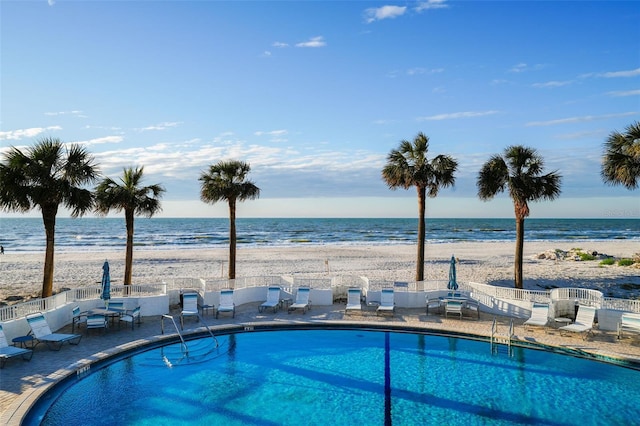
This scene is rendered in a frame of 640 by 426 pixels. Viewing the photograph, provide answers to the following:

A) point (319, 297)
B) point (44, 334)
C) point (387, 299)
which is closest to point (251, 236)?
point (319, 297)

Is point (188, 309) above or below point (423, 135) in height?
below

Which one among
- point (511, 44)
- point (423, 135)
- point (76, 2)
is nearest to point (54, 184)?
point (76, 2)

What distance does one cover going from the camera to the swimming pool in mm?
8438

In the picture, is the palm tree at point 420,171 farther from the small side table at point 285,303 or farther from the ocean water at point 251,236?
the ocean water at point 251,236

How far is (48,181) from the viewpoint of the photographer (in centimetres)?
1375

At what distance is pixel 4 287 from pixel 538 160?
28244 millimetres

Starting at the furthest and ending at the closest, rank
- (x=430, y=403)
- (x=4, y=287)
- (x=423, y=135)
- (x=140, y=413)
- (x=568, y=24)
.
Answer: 1. (x=4, y=287)
2. (x=423, y=135)
3. (x=568, y=24)
4. (x=430, y=403)
5. (x=140, y=413)

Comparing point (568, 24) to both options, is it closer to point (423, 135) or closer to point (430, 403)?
point (423, 135)

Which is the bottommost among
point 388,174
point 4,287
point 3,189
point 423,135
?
point 4,287

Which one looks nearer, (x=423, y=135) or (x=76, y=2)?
(x=76, y=2)

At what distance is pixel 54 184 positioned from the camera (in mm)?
13883

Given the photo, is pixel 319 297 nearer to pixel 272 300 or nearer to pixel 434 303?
pixel 272 300

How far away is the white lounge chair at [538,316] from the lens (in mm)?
13344

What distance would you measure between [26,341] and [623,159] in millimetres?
19671
